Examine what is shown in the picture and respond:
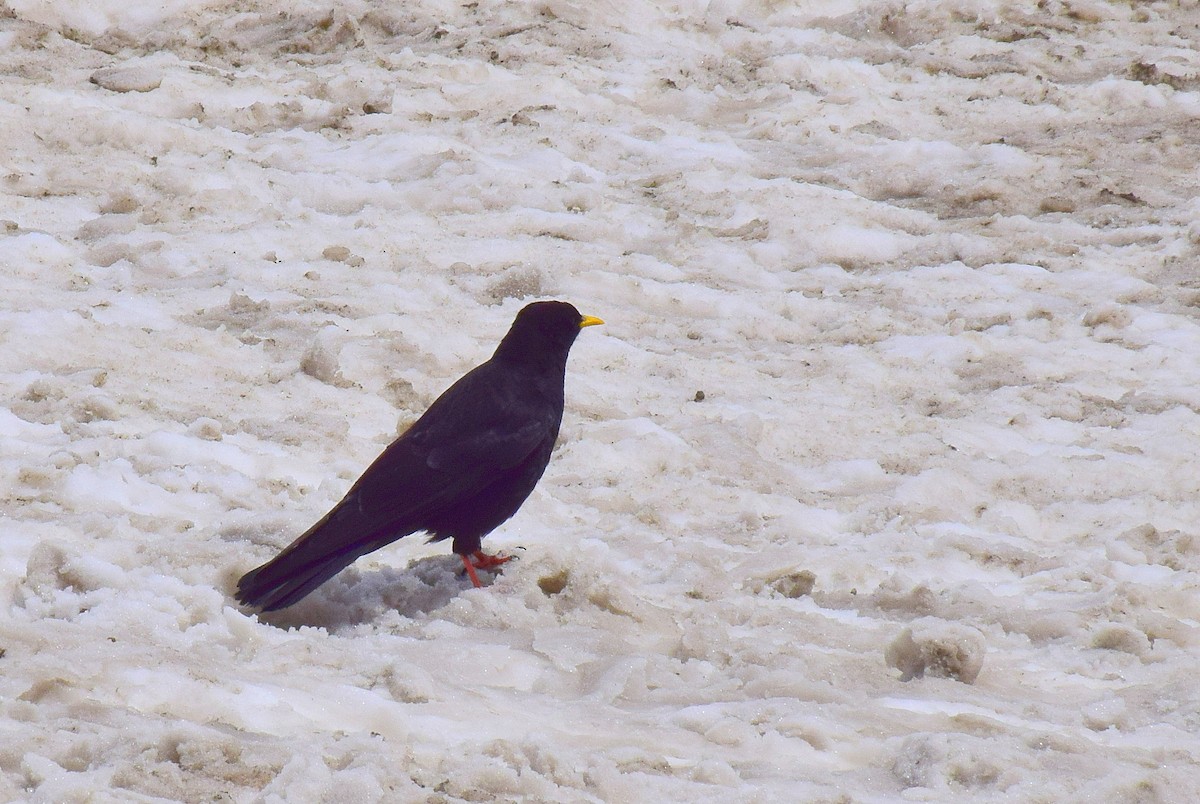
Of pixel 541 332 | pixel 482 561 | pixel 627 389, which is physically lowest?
pixel 627 389

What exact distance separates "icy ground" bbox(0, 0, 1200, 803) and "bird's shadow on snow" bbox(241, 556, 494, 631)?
0.02 metres

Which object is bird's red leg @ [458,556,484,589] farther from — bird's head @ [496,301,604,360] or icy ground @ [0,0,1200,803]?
bird's head @ [496,301,604,360]

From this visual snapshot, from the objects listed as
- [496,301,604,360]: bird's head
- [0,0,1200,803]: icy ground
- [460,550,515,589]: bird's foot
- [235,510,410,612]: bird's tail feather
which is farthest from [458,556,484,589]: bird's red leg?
[496,301,604,360]: bird's head

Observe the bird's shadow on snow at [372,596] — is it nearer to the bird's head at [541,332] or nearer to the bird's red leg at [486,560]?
the bird's red leg at [486,560]

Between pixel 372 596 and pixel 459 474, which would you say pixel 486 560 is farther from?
pixel 372 596

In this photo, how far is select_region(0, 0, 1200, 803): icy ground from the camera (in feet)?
10.4

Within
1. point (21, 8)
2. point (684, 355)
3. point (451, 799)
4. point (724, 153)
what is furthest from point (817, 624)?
point (21, 8)

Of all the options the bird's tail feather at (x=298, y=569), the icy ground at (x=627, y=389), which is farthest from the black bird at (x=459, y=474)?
the icy ground at (x=627, y=389)

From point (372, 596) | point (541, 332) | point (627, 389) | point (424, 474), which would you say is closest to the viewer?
point (372, 596)

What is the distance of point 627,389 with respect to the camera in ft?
20.5

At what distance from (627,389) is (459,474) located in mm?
1839

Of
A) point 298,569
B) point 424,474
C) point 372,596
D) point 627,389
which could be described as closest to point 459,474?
point 424,474

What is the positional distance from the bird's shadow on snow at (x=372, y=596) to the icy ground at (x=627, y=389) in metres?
0.02

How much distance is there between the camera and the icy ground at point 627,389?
318cm
